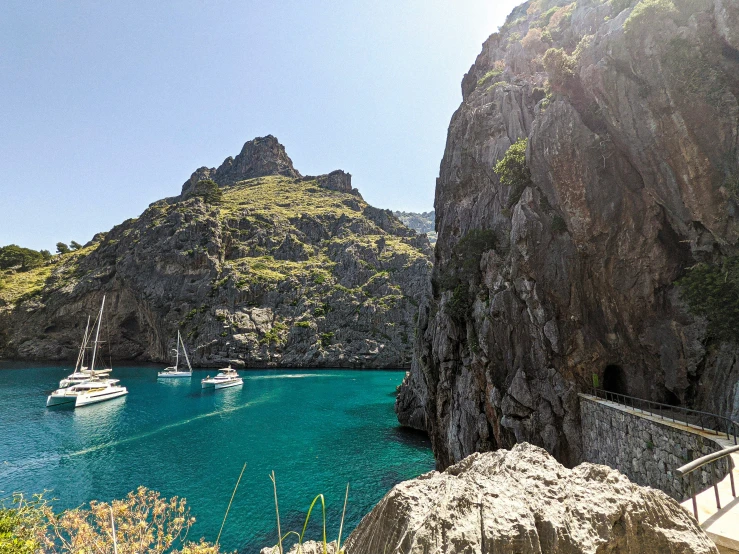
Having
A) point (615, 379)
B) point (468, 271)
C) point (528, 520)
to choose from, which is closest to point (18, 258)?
point (468, 271)

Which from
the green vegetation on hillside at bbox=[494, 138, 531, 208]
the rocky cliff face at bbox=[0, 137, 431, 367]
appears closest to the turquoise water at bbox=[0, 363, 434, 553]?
the green vegetation on hillside at bbox=[494, 138, 531, 208]

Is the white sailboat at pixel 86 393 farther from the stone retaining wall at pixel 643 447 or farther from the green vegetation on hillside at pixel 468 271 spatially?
the stone retaining wall at pixel 643 447

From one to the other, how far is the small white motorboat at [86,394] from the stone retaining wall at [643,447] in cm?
6589

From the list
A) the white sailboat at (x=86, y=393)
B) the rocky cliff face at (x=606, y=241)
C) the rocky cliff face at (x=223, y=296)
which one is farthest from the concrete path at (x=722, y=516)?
the rocky cliff face at (x=223, y=296)

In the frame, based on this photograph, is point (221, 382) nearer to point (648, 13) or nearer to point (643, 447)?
point (643, 447)

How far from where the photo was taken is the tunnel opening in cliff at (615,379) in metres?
25.0

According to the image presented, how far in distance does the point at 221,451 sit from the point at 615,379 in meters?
35.5

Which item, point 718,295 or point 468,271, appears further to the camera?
point 468,271

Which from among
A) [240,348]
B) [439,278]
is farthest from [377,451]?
[240,348]

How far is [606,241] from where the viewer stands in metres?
25.0

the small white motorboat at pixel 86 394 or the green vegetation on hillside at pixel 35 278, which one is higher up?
the green vegetation on hillside at pixel 35 278

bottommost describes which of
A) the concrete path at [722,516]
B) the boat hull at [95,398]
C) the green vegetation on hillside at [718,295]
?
Answer: the boat hull at [95,398]

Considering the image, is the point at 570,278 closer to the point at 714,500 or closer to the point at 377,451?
the point at 714,500

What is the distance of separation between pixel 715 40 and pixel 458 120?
Answer: 2696 cm
